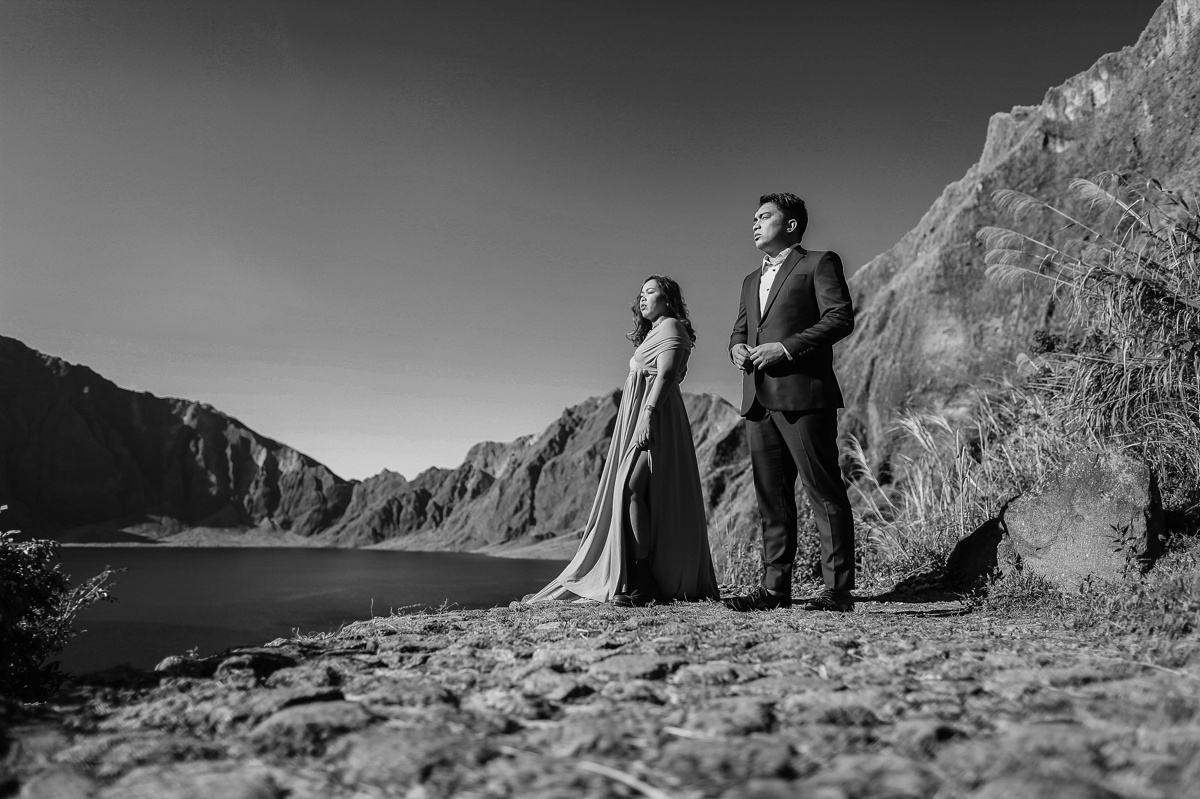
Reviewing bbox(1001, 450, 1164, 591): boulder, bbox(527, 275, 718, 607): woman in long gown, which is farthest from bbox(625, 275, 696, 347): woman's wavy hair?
bbox(1001, 450, 1164, 591): boulder

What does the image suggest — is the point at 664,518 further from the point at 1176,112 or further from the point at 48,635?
the point at 1176,112

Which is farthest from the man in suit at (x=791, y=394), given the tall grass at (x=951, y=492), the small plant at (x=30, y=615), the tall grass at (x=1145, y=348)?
the small plant at (x=30, y=615)

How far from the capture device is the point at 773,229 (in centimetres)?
470

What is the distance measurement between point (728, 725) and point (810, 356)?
3.06m

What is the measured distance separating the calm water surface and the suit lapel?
70.8ft

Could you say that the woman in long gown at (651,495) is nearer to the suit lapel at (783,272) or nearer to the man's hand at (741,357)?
the man's hand at (741,357)

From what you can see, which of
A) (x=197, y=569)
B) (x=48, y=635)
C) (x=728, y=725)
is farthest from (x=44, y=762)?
(x=197, y=569)

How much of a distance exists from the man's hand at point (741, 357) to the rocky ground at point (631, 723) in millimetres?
2123

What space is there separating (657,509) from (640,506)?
16 cm

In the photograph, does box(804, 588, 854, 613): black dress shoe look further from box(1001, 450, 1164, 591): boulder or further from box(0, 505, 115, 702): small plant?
box(0, 505, 115, 702): small plant

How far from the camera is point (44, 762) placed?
146 centimetres

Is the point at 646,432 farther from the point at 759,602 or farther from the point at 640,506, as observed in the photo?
the point at 759,602

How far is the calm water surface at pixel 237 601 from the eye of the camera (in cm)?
4481

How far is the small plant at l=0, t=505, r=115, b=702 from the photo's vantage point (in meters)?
5.07
